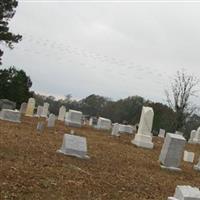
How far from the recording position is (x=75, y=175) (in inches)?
470

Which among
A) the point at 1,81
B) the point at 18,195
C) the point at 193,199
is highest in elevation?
the point at 1,81

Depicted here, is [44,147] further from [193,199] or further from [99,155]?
[193,199]

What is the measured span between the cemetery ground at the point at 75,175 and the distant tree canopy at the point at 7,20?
78.6 feet

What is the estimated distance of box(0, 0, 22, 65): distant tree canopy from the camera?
4100 centimetres

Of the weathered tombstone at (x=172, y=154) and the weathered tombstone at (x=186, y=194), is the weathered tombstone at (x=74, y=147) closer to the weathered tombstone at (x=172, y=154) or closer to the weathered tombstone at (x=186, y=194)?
the weathered tombstone at (x=172, y=154)

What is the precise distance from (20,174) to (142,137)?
1396cm

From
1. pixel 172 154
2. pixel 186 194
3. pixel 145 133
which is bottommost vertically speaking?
pixel 186 194

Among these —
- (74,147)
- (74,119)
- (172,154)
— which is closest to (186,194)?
(74,147)

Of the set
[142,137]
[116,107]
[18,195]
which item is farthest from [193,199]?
[116,107]

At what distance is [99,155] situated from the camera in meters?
16.7

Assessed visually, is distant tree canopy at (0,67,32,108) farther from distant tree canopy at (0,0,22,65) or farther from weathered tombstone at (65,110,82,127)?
weathered tombstone at (65,110,82,127)

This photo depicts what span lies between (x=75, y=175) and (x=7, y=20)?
32.9 m

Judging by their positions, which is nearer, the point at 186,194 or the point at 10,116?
the point at 186,194

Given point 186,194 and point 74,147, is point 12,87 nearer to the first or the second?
point 74,147
